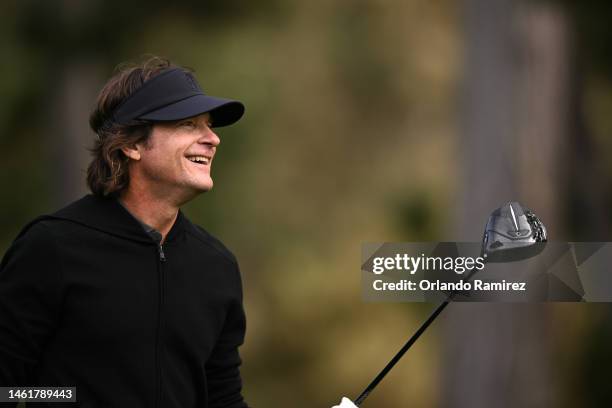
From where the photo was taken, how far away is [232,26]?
44.6ft

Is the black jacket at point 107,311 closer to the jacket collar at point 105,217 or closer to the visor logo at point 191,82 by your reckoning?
the jacket collar at point 105,217

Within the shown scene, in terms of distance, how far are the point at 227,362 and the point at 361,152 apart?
11499 mm

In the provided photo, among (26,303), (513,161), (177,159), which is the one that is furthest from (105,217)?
(513,161)

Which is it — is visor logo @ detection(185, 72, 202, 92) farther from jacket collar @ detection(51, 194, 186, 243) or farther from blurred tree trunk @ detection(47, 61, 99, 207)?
blurred tree trunk @ detection(47, 61, 99, 207)

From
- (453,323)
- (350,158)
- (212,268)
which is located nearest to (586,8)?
(453,323)

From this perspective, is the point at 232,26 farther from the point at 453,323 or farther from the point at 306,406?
the point at 453,323

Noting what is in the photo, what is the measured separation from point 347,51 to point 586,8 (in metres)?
5.35

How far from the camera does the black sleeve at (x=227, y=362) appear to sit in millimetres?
3691

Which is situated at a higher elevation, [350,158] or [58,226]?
[58,226]

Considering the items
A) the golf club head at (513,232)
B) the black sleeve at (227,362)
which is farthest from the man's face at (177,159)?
the golf club head at (513,232)

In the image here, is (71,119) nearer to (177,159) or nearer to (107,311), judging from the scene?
(177,159)

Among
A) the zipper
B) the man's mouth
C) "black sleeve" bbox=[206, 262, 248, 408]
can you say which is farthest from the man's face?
"black sleeve" bbox=[206, 262, 248, 408]

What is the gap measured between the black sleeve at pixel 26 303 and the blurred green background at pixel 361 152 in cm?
615

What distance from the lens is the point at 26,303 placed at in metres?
3.21
